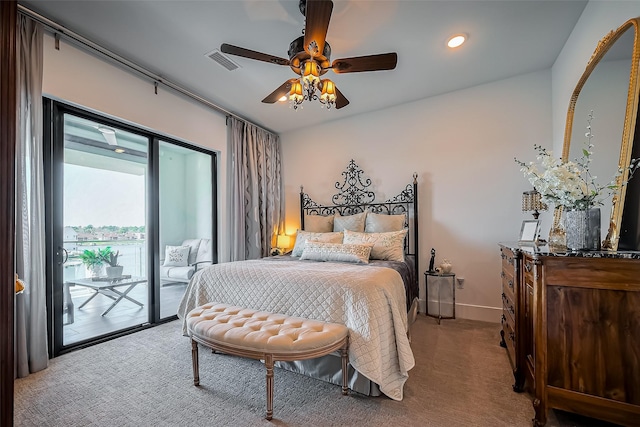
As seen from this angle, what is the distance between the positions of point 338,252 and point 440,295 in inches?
64.4

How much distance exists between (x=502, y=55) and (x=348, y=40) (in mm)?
1642

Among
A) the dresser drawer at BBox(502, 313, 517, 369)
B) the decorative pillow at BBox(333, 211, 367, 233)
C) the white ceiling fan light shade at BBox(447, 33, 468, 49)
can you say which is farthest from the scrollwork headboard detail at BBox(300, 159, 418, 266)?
the white ceiling fan light shade at BBox(447, 33, 468, 49)

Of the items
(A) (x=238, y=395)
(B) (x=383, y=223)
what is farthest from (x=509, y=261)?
(A) (x=238, y=395)

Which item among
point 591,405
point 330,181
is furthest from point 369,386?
point 330,181

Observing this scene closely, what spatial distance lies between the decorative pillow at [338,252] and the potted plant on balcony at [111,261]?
6.81 ft

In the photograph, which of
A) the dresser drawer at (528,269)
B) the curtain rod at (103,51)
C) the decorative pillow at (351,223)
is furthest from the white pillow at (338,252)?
the curtain rod at (103,51)

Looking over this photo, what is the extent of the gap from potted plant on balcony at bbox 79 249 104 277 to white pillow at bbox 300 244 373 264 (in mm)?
2170

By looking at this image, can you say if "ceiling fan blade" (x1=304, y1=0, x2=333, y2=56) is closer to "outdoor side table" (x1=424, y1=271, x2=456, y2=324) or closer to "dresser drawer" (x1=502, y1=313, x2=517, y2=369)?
"dresser drawer" (x1=502, y1=313, x2=517, y2=369)

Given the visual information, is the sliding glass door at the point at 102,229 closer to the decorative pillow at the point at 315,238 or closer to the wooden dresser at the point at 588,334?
the decorative pillow at the point at 315,238

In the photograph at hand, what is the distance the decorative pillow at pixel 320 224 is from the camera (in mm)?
4078

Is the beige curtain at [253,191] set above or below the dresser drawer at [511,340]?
above

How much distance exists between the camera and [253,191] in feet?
14.4

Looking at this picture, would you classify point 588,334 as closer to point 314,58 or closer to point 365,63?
point 365,63

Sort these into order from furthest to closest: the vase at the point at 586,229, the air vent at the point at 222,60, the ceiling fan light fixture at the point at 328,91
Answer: the air vent at the point at 222,60 → the ceiling fan light fixture at the point at 328,91 → the vase at the point at 586,229
